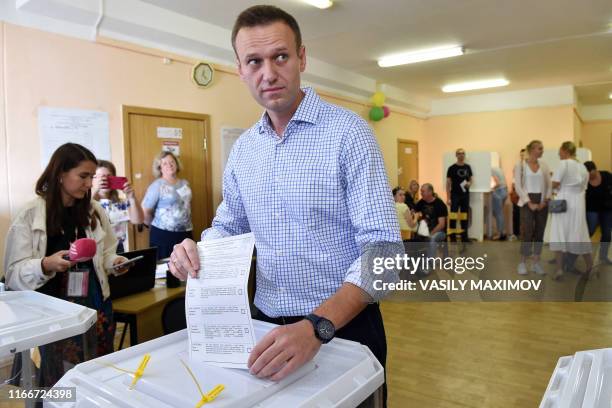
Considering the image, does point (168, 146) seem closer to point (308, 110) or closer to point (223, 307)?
point (308, 110)

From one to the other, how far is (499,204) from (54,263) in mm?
8000

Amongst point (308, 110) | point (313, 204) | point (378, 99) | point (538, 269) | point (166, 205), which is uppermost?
point (378, 99)

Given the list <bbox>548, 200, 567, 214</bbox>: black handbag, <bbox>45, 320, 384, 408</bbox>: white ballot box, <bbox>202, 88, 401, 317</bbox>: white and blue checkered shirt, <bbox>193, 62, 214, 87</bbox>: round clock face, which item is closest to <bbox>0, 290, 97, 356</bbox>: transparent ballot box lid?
<bbox>45, 320, 384, 408</bbox>: white ballot box

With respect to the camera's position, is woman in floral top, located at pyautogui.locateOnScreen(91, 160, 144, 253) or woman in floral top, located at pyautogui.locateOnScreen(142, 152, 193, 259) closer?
woman in floral top, located at pyautogui.locateOnScreen(91, 160, 144, 253)

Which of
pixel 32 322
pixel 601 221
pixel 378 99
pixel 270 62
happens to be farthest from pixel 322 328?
pixel 378 99

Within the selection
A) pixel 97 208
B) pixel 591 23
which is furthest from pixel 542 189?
pixel 97 208

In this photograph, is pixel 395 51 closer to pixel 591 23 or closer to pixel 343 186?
pixel 591 23

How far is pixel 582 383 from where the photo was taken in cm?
76

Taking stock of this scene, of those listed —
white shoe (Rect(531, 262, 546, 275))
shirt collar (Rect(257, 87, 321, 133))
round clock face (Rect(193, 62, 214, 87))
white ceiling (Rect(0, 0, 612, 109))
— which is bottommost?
white shoe (Rect(531, 262, 546, 275))

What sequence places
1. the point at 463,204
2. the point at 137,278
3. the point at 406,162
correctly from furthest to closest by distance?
the point at 406,162 → the point at 463,204 → the point at 137,278

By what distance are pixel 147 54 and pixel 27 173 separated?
A: 1493 millimetres

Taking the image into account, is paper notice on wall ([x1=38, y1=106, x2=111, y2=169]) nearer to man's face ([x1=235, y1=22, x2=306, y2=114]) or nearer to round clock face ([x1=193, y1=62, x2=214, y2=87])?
round clock face ([x1=193, y1=62, x2=214, y2=87])

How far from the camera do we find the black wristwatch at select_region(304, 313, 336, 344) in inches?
31.2

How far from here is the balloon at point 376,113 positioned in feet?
24.7
